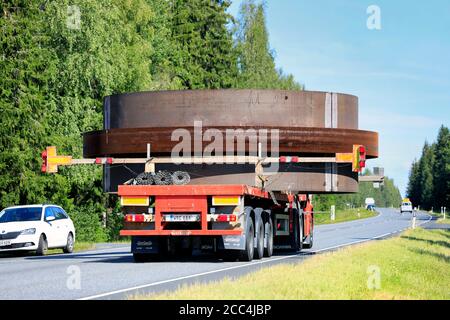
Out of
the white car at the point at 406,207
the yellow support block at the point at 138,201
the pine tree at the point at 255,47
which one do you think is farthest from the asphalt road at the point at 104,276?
the white car at the point at 406,207

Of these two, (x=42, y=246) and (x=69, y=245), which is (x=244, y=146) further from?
(x=69, y=245)

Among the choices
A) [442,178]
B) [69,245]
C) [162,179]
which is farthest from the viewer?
[442,178]

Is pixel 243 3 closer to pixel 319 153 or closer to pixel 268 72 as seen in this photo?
pixel 268 72

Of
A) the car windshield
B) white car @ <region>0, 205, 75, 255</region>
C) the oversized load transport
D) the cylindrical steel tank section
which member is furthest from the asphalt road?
the car windshield

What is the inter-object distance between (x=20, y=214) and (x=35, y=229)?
138 centimetres

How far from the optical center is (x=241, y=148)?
2309cm

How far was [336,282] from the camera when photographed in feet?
48.1

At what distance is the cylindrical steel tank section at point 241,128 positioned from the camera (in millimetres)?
23484

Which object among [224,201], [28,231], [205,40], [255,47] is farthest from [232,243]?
[255,47]

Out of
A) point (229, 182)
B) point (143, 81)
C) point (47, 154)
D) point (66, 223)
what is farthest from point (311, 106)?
point (143, 81)

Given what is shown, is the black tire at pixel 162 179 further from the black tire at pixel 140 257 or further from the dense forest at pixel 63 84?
the dense forest at pixel 63 84

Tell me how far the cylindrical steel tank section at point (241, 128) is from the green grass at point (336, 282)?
2.75 meters

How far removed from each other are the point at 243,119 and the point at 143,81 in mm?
22935

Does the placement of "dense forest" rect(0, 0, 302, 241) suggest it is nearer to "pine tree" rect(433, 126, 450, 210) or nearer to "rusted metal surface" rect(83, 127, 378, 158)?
"rusted metal surface" rect(83, 127, 378, 158)
